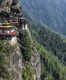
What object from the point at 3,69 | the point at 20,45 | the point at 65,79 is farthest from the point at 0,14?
the point at 65,79

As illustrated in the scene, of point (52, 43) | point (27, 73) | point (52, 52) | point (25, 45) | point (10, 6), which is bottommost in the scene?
point (52, 52)

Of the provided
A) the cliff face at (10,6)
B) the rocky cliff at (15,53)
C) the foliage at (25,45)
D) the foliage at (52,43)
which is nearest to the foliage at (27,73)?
the rocky cliff at (15,53)

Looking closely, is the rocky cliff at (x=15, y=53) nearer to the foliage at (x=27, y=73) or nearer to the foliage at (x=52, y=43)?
the foliage at (x=27, y=73)

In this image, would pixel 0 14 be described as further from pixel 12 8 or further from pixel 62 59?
pixel 62 59

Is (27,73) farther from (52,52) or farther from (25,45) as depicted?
(52,52)

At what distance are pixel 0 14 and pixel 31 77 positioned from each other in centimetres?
1638

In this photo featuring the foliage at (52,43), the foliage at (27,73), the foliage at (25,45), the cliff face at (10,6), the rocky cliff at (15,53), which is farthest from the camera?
the foliage at (52,43)

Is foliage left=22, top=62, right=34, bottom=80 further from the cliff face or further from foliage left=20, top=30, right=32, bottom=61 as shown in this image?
the cliff face

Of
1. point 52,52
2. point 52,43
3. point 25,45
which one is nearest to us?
point 25,45

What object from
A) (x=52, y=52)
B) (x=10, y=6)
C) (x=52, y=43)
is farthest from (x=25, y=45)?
(x=52, y=43)

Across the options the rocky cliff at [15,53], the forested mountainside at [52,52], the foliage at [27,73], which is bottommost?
the forested mountainside at [52,52]

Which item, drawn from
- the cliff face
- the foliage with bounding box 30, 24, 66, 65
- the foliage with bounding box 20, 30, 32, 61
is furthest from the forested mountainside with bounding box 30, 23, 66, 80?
the foliage with bounding box 20, 30, 32, 61

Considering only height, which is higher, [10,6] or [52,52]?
[10,6]

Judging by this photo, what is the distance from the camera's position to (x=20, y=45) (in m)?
48.9
